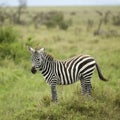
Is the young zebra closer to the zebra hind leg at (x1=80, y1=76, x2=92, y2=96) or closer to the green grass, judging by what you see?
the zebra hind leg at (x1=80, y1=76, x2=92, y2=96)

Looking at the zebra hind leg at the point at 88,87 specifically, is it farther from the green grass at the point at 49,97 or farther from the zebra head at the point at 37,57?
the zebra head at the point at 37,57

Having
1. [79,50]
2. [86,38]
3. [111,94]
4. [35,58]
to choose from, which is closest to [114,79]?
[111,94]

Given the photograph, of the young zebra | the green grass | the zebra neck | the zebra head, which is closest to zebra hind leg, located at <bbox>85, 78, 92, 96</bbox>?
the young zebra

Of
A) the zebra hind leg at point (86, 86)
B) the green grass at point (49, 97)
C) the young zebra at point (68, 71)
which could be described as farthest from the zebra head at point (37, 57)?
the zebra hind leg at point (86, 86)

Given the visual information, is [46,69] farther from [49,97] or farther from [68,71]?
[49,97]

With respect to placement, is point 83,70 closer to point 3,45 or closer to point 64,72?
point 64,72

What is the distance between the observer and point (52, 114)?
7719 millimetres

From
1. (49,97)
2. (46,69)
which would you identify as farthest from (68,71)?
(49,97)

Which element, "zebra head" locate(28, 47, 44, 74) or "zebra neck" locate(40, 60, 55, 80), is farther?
"zebra neck" locate(40, 60, 55, 80)

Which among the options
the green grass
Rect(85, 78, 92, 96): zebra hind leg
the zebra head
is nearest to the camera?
the green grass

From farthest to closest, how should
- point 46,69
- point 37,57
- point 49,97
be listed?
point 49,97, point 46,69, point 37,57

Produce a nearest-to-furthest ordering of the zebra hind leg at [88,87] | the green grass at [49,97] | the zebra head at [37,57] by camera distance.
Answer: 1. the green grass at [49,97]
2. the zebra head at [37,57]
3. the zebra hind leg at [88,87]

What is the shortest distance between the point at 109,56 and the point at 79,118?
30.8ft

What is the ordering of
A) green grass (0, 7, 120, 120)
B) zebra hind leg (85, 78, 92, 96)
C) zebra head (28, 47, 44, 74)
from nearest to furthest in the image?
green grass (0, 7, 120, 120), zebra head (28, 47, 44, 74), zebra hind leg (85, 78, 92, 96)
